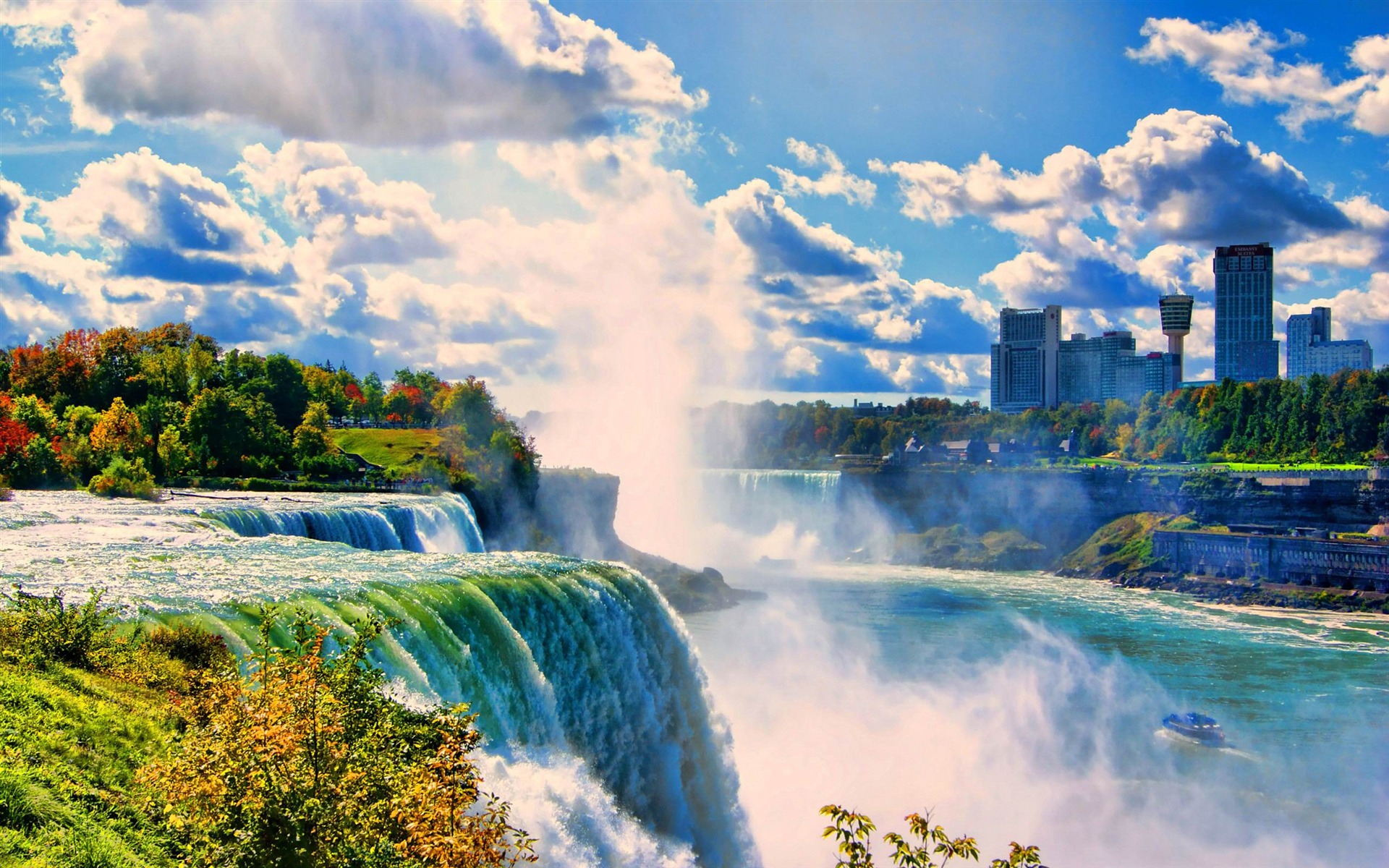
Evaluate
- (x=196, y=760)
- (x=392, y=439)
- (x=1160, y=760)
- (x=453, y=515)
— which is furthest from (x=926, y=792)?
(x=392, y=439)

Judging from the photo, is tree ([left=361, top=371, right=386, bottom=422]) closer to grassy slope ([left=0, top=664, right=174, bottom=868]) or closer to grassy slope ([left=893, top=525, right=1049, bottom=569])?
grassy slope ([left=893, top=525, right=1049, bottom=569])

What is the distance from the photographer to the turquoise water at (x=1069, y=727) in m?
22.2

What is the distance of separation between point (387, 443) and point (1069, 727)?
42.8 m

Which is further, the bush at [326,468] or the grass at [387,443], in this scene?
the grass at [387,443]

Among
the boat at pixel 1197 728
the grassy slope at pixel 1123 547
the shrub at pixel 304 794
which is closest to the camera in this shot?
the shrub at pixel 304 794

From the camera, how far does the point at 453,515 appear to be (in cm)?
3447

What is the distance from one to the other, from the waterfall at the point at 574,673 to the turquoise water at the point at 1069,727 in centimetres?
341

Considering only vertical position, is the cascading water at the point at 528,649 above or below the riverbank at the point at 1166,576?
above

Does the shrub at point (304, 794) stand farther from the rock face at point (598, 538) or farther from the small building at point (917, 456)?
the small building at point (917, 456)

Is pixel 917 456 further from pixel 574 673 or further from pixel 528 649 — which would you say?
pixel 528 649

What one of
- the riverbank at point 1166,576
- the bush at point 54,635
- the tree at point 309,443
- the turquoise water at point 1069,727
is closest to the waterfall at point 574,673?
the bush at point 54,635

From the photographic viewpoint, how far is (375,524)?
2838cm

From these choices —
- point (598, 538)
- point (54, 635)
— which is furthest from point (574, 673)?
point (598, 538)

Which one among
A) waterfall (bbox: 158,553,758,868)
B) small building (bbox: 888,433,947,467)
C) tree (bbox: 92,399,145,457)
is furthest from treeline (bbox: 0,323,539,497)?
small building (bbox: 888,433,947,467)
